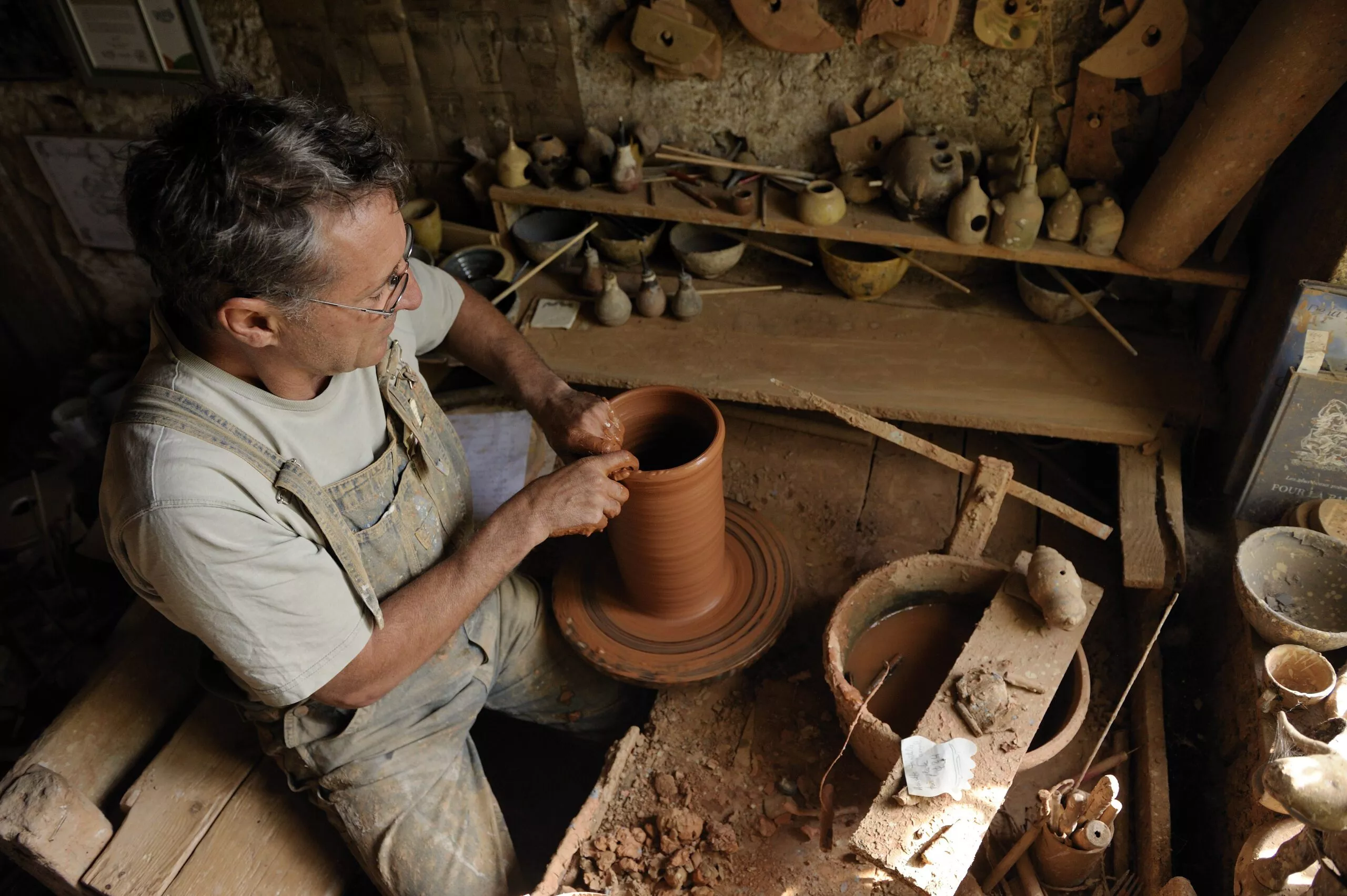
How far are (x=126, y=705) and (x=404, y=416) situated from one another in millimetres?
1168

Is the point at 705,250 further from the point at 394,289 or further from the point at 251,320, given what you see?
the point at 251,320

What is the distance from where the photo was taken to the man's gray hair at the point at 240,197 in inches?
61.8

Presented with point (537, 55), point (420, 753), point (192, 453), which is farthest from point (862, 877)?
point (537, 55)

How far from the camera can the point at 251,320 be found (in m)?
1.69

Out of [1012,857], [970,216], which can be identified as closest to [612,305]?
[970,216]

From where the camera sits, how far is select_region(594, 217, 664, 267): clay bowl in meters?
3.48

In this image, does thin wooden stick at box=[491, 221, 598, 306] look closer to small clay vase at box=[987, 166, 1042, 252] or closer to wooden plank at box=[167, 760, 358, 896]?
small clay vase at box=[987, 166, 1042, 252]

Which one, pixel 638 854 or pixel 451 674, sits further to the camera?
pixel 451 674

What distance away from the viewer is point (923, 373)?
3.04m

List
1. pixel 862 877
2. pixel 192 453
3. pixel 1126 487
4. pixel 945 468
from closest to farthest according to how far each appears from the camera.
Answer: pixel 192 453 < pixel 862 877 < pixel 1126 487 < pixel 945 468

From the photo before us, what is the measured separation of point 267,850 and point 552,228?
254 centimetres

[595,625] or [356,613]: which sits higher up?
[356,613]

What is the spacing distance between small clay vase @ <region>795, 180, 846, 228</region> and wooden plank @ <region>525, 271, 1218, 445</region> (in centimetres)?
40

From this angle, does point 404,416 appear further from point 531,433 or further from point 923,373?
point 923,373
